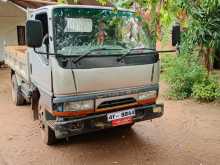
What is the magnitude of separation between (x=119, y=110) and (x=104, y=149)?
33.6 inches

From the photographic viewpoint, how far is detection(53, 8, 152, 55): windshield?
4.31 m

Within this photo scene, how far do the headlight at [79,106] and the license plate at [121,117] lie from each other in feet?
1.11

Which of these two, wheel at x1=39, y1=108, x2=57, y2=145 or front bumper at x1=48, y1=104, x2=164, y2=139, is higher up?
front bumper at x1=48, y1=104, x2=164, y2=139

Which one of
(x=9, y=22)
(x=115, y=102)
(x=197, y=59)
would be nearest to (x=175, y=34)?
(x=115, y=102)

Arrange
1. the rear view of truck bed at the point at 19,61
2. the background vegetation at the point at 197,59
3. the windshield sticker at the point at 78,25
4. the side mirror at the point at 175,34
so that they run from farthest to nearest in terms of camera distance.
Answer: the background vegetation at the point at 197,59 → the rear view of truck bed at the point at 19,61 → the side mirror at the point at 175,34 → the windshield sticker at the point at 78,25

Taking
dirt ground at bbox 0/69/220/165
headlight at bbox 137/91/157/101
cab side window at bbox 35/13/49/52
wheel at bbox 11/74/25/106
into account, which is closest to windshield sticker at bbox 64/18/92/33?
cab side window at bbox 35/13/49/52

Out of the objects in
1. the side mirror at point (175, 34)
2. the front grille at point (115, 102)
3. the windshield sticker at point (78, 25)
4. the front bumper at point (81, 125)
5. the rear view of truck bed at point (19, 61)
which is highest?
the windshield sticker at point (78, 25)

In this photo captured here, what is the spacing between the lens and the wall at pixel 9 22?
14023 mm

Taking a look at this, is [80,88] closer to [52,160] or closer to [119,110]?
[119,110]

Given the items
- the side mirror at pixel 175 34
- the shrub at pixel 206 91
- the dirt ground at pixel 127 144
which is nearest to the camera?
the dirt ground at pixel 127 144

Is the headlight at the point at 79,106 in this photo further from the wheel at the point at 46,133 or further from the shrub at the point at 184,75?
the shrub at the point at 184,75

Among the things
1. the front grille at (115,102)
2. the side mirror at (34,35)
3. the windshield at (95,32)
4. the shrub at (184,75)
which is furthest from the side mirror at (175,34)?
the shrub at (184,75)

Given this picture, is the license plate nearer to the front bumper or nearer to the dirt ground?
the front bumper

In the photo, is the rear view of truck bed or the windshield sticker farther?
the rear view of truck bed
